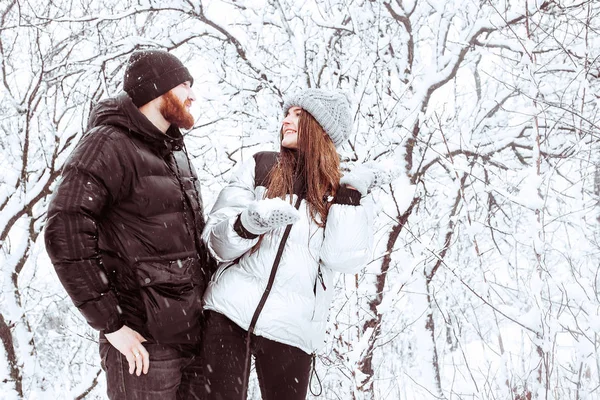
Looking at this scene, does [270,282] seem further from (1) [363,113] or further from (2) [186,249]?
(1) [363,113]

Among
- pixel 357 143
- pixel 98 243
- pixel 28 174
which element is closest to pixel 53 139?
pixel 28 174

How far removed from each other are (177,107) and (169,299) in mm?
792

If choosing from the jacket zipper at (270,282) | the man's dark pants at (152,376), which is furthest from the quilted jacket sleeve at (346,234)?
the man's dark pants at (152,376)

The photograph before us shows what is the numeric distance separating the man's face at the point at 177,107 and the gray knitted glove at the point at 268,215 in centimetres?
56

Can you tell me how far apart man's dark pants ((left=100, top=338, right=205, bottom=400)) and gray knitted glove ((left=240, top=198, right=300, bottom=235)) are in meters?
0.60

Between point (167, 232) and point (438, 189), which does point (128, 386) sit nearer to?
point (167, 232)

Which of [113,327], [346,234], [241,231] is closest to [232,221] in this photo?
[241,231]

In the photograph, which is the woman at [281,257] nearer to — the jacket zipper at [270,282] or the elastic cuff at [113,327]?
the jacket zipper at [270,282]

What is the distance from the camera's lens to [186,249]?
6.30 ft

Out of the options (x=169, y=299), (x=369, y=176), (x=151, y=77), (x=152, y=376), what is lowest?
(x=152, y=376)

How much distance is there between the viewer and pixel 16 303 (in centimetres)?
686

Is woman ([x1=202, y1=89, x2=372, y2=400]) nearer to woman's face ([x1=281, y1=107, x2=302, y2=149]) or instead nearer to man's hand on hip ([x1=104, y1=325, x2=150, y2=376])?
woman's face ([x1=281, y1=107, x2=302, y2=149])

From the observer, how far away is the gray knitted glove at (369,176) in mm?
1997

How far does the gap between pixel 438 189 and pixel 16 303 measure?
20.4 ft
